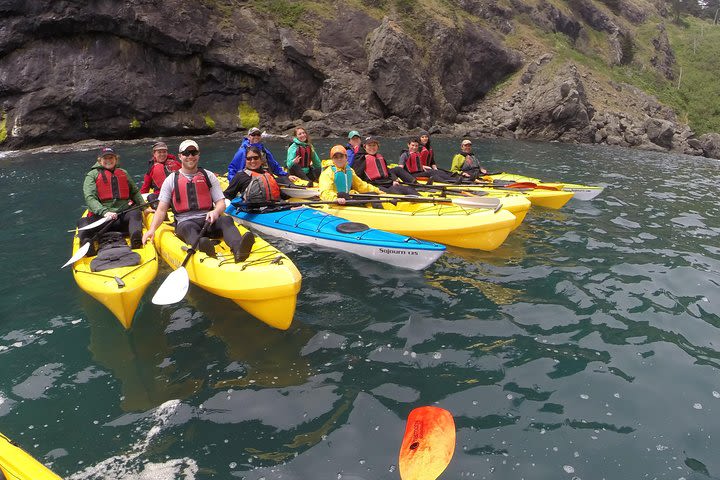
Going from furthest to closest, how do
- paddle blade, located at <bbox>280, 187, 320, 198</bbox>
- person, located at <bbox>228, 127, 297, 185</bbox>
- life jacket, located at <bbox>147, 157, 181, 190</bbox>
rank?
1. person, located at <bbox>228, 127, 297, 185</bbox>
2. paddle blade, located at <bbox>280, 187, 320, 198</bbox>
3. life jacket, located at <bbox>147, 157, 181, 190</bbox>

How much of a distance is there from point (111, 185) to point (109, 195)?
16cm

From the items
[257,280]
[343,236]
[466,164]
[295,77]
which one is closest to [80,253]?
[257,280]

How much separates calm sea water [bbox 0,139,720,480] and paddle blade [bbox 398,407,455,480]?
96 millimetres

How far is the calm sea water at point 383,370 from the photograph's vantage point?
3.46m

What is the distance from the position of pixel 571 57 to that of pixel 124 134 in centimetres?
3331

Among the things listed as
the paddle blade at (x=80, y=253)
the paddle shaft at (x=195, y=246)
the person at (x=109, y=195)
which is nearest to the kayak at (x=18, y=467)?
the paddle shaft at (x=195, y=246)

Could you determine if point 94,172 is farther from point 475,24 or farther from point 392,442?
point 475,24

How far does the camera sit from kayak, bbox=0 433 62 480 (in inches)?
101

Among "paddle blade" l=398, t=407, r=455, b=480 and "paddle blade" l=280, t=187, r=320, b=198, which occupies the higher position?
"paddle blade" l=280, t=187, r=320, b=198

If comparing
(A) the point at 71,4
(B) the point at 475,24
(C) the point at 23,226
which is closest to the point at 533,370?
(C) the point at 23,226

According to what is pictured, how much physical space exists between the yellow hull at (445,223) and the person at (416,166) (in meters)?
3.54

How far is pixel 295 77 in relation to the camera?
1129 inches

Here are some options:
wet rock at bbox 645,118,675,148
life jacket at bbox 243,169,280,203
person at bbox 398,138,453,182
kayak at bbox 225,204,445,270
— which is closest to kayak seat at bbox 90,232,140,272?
life jacket at bbox 243,169,280,203

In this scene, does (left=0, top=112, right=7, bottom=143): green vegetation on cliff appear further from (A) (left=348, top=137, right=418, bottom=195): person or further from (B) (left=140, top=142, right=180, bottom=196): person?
(A) (left=348, top=137, right=418, bottom=195): person
